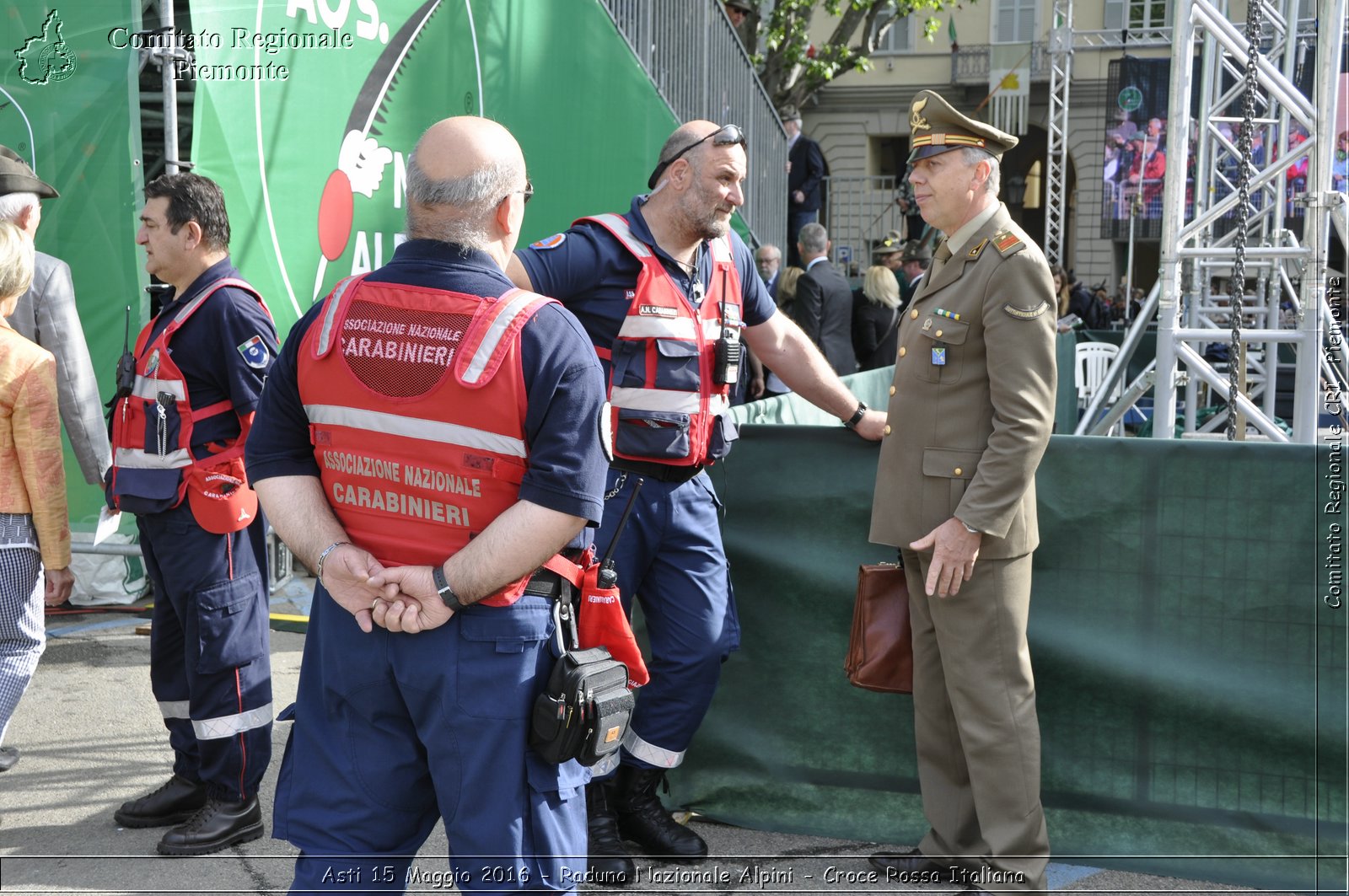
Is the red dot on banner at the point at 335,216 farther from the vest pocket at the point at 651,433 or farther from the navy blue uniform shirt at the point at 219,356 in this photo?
the vest pocket at the point at 651,433

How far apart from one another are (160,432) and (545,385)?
189 centimetres

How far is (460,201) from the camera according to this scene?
88.8 inches

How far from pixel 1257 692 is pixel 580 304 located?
2.16 m

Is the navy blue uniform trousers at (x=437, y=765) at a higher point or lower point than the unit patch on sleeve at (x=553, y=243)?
lower

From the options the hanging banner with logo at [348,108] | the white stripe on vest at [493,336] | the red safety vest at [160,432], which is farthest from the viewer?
the hanging banner with logo at [348,108]

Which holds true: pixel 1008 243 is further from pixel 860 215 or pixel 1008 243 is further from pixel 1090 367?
pixel 860 215

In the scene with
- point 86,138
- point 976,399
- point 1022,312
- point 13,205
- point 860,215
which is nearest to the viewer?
point 1022,312

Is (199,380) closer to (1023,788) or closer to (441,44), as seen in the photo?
(1023,788)

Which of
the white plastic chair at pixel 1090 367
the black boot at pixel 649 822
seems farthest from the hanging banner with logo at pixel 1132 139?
the black boot at pixel 649 822

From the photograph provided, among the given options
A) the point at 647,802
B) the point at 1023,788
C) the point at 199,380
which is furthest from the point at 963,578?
the point at 199,380

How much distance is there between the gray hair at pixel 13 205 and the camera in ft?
13.6

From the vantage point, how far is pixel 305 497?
7.75 ft

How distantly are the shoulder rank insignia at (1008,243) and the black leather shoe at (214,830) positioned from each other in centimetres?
Result: 270

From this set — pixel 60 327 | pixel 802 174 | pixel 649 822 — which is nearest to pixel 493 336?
pixel 649 822
